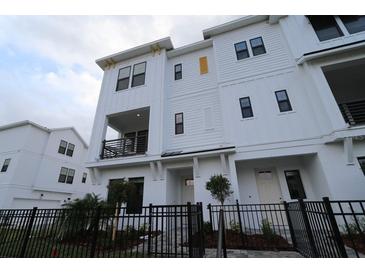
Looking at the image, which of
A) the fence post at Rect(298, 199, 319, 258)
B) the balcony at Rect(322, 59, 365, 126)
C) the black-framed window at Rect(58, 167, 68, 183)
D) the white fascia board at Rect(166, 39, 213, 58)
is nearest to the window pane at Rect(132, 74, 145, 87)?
the white fascia board at Rect(166, 39, 213, 58)

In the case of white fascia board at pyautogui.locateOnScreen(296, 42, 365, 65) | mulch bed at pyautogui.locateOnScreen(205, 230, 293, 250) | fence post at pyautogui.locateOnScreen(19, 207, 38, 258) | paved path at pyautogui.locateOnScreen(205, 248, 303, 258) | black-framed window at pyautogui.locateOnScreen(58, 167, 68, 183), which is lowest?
paved path at pyautogui.locateOnScreen(205, 248, 303, 258)

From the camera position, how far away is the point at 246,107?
358 inches

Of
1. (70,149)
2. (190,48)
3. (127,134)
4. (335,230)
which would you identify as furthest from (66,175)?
(335,230)

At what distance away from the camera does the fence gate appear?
10.1 feet

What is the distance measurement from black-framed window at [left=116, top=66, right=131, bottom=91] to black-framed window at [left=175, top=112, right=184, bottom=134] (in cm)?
484

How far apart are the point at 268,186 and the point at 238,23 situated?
1057 cm

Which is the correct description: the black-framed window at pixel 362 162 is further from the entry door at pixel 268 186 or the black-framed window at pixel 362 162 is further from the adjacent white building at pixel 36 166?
the adjacent white building at pixel 36 166

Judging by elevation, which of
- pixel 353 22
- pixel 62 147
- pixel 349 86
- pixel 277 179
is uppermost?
pixel 353 22

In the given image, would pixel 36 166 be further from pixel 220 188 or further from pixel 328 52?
pixel 328 52

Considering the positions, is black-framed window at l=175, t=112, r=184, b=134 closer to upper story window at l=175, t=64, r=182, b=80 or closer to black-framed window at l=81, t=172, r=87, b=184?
upper story window at l=175, t=64, r=182, b=80

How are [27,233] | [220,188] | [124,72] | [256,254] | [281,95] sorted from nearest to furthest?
[256,254], [27,233], [220,188], [281,95], [124,72]

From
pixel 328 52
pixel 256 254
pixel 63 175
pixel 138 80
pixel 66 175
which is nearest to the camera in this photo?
pixel 256 254
